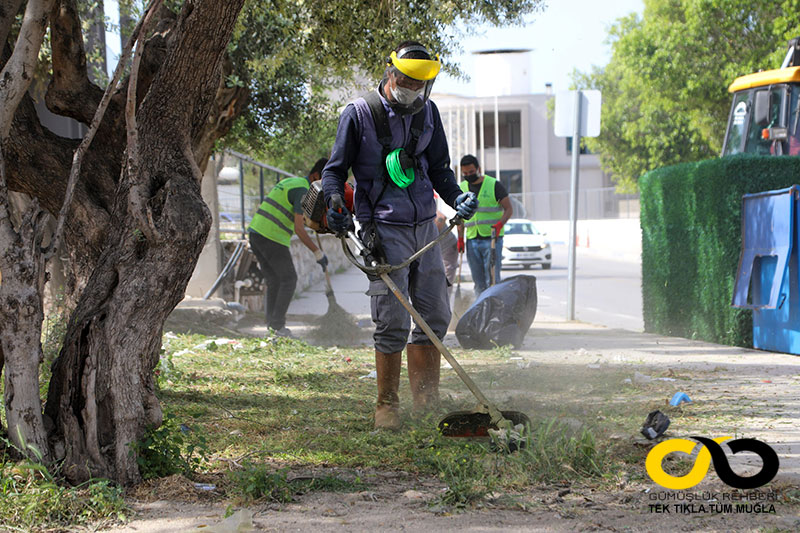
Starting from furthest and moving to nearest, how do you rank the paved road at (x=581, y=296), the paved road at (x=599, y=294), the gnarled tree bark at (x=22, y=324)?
the paved road at (x=581, y=296)
the paved road at (x=599, y=294)
the gnarled tree bark at (x=22, y=324)

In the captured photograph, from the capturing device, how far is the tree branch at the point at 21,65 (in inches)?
134

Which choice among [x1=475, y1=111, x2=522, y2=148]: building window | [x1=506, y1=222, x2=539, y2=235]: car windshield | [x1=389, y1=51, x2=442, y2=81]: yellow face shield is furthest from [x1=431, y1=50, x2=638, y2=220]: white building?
[x1=389, y1=51, x2=442, y2=81]: yellow face shield

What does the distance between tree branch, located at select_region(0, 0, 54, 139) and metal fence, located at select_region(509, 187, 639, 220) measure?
30556mm

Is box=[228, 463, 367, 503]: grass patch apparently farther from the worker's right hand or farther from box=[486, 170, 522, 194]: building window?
box=[486, 170, 522, 194]: building window

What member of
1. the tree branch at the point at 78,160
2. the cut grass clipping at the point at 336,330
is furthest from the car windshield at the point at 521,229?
the tree branch at the point at 78,160

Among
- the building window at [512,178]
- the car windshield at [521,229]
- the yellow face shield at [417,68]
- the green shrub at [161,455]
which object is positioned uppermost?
the building window at [512,178]

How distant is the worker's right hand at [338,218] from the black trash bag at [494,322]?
353 centimetres

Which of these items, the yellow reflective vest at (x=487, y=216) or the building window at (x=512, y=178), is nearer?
the yellow reflective vest at (x=487, y=216)

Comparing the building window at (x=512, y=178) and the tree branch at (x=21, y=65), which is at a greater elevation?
the building window at (x=512, y=178)

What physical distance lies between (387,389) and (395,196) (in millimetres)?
1023

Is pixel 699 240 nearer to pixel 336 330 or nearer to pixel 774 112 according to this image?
pixel 336 330

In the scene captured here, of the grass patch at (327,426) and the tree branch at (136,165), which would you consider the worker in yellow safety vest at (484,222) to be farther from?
the tree branch at (136,165)

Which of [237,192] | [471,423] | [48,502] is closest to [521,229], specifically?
[237,192]

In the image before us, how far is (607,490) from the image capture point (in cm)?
327
